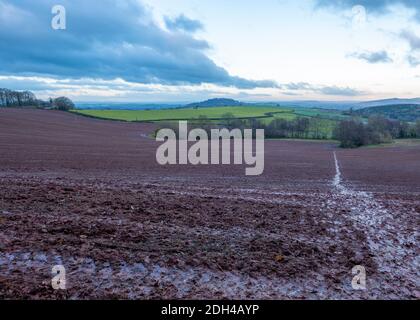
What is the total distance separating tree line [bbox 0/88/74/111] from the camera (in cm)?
11394

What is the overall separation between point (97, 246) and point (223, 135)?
80875 mm

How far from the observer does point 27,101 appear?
395 ft

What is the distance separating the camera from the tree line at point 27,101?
11394cm

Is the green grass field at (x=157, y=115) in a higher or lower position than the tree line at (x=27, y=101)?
lower

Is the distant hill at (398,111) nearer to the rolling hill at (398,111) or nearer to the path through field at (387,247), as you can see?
the rolling hill at (398,111)

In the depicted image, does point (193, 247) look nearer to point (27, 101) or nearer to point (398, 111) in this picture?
point (27, 101)

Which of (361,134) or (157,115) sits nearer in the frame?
(361,134)

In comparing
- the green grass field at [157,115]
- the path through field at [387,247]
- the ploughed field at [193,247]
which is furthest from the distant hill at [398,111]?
the ploughed field at [193,247]

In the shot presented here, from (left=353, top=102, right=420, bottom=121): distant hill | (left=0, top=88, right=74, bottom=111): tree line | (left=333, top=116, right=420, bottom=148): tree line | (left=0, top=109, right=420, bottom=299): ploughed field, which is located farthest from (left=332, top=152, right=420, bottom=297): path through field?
(left=353, top=102, right=420, bottom=121): distant hill

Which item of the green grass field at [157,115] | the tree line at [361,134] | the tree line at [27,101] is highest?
the tree line at [27,101]

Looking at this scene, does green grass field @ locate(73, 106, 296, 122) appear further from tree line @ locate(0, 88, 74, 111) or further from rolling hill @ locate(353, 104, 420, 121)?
rolling hill @ locate(353, 104, 420, 121)

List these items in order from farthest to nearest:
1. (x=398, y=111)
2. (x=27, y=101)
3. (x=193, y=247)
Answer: (x=398, y=111) < (x=27, y=101) < (x=193, y=247)

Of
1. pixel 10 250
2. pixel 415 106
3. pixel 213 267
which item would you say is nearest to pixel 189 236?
pixel 213 267

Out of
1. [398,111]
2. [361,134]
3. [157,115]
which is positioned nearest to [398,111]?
[398,111]
